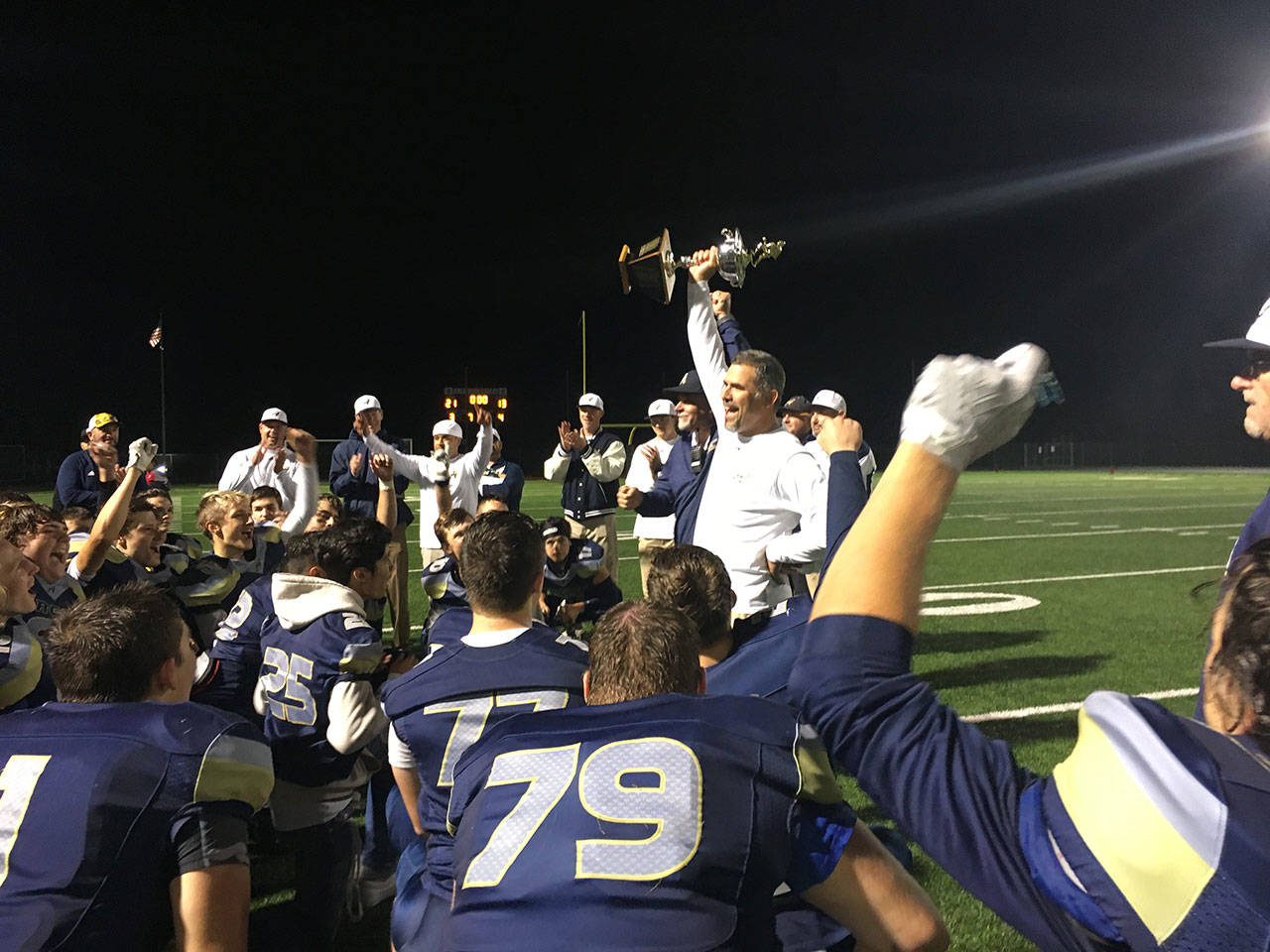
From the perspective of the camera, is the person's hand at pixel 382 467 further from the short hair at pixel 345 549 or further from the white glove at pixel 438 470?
the short hair at pixel 345 549

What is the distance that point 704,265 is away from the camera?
5.33 meters

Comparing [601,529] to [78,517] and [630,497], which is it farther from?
[78,517]

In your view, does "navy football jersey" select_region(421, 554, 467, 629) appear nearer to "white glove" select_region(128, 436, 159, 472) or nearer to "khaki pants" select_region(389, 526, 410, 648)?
"white glove" select_region(128, 436, 159, 472)

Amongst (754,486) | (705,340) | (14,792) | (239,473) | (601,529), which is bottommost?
(601,529)

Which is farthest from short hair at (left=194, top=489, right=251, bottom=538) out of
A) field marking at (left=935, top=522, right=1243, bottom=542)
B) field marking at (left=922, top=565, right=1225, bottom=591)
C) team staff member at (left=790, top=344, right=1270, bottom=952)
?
field marking at (left=935, top=522, right=1243, bottom=542)

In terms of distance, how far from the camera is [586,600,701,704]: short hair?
77.2 inches

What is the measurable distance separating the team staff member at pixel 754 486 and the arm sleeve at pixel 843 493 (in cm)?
257

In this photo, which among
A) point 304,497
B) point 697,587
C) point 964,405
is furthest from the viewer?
point 304,497

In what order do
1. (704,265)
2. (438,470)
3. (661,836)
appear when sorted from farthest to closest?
(438,470) → (704,265) → (661,836)

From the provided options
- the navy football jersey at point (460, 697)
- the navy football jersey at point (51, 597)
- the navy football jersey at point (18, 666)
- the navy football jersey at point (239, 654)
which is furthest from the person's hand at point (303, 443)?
the navy football jersey at point (460, 697)

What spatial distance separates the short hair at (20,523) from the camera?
4.16 meters

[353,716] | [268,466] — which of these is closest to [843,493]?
[353,716]

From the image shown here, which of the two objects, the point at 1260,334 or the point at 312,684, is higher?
the point at 1260,334

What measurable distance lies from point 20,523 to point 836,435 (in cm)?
365
